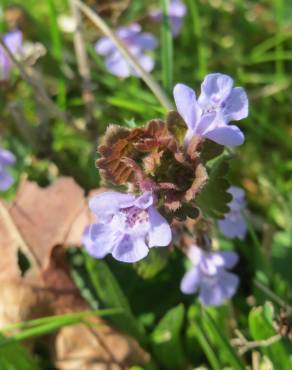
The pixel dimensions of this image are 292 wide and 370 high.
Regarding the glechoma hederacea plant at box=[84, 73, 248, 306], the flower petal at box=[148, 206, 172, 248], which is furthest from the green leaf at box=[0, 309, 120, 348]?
the flower petal at box=[148, 206, 172, 248]

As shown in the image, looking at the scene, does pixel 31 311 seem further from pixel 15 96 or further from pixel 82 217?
pixel 15 96

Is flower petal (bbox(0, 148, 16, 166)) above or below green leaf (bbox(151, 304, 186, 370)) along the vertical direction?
above

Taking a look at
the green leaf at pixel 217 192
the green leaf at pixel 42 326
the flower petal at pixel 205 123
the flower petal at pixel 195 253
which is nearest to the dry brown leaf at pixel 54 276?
the green leaf at pixel 42 326

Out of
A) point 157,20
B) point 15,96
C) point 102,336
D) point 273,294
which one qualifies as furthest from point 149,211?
point 157,20

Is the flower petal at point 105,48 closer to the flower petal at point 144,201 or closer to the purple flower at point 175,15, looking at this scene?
the purple flower at point 175,15

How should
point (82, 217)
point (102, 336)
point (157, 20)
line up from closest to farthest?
point (102, 336) → point (82, 217) → point (157, 20)

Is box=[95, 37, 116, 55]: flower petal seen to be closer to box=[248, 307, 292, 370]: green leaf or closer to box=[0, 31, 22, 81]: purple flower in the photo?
box=[0, 31, 22, 81]: purple flower

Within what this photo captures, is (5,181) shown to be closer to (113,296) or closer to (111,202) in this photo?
(113,296)

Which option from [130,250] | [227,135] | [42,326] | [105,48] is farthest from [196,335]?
[105,48]
